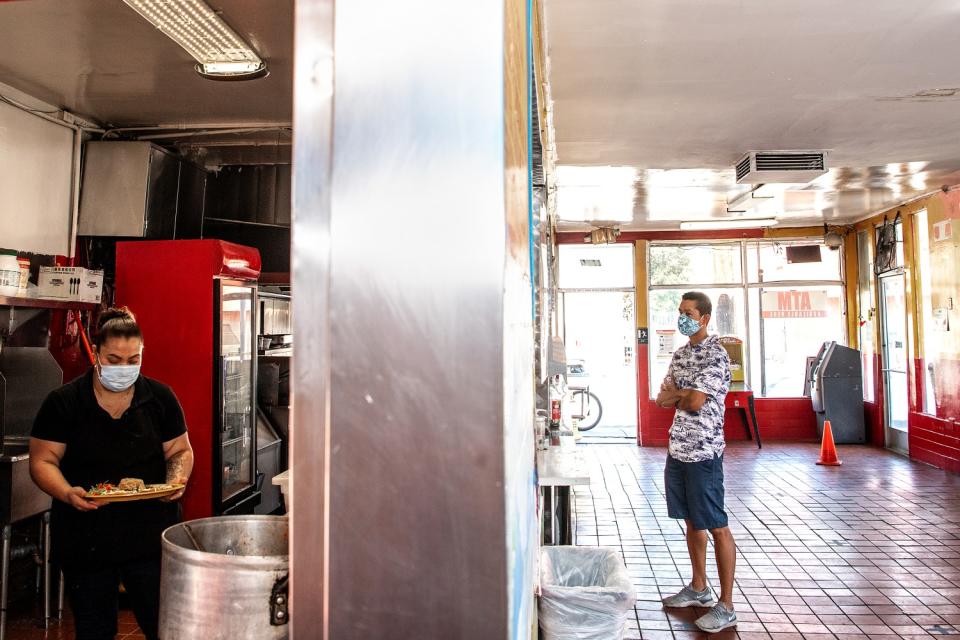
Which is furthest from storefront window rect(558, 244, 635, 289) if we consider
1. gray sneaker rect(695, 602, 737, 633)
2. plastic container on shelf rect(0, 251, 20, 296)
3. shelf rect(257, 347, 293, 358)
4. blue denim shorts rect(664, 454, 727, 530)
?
plastic container on shelf rect(0, 251, 20, 296)

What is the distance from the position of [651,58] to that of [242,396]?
3.91 metres

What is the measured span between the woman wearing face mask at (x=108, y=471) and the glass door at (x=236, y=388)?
2.46 m

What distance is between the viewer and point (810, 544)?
5.53 meters

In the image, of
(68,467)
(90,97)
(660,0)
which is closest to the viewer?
(68,467)

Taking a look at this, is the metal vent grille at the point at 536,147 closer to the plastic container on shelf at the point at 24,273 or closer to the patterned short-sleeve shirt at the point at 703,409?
the patterned short-sleeve shirt at the point at 703,409

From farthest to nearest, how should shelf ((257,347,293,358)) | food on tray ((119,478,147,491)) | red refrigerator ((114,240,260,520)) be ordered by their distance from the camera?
shelf ((257,347,293,358))
red refrigerator ((114,240,260,520))
food on tray ((119,478,147,491))

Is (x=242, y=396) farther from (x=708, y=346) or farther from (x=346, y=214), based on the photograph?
(x=346, y=214)

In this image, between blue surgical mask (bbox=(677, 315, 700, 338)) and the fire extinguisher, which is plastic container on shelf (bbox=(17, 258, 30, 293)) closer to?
the fire extinguisher

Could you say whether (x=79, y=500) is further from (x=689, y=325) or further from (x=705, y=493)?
(x=689, y=325)

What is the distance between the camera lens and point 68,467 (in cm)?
265

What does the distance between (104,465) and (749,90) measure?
4522 mm

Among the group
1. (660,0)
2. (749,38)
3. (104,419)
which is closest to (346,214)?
(104,419)

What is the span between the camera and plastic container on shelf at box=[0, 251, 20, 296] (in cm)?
433

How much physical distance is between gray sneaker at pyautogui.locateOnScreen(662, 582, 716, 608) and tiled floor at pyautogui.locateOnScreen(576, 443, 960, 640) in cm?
5
